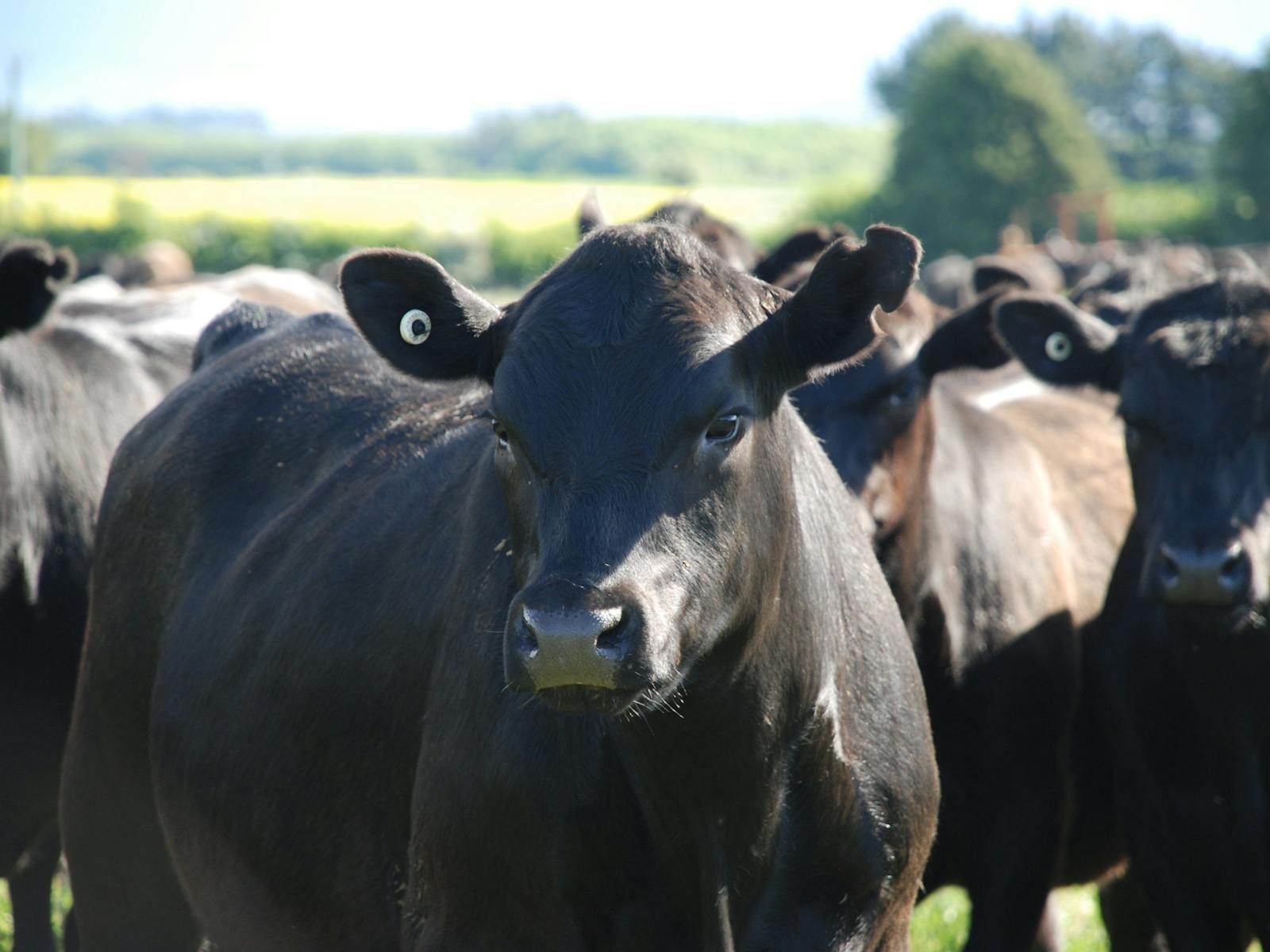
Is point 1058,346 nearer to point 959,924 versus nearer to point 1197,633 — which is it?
point 1197,633

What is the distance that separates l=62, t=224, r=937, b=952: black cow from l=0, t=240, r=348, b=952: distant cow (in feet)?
5.73

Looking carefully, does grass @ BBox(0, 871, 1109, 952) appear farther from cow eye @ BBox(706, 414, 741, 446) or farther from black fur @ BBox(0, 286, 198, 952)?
cow eye @ BBox(706, 414, 741, 446)

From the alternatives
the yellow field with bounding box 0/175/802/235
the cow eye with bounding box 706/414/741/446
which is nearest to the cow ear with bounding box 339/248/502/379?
the cow eye with bounding box 706/414/741/446

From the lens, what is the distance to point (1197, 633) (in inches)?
178

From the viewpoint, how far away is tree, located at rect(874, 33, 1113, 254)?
5466 centimetres

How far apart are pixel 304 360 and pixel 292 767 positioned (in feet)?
4.76

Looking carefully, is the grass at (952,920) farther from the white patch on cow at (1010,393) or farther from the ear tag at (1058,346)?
the ear tag at (1058,346)

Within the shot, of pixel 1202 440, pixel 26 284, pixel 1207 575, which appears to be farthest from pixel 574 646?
pixel 26 284

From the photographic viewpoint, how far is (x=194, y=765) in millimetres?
4055

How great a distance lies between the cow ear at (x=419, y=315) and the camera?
3191 mm

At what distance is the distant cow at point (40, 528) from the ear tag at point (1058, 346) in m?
3.59

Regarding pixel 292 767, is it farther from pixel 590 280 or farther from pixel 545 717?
pixel 590 280

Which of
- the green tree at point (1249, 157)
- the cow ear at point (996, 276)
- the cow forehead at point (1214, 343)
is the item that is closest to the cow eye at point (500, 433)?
the cow forehead at point (1214, 343)

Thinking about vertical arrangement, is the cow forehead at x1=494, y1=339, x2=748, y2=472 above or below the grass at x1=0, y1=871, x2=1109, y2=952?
above
